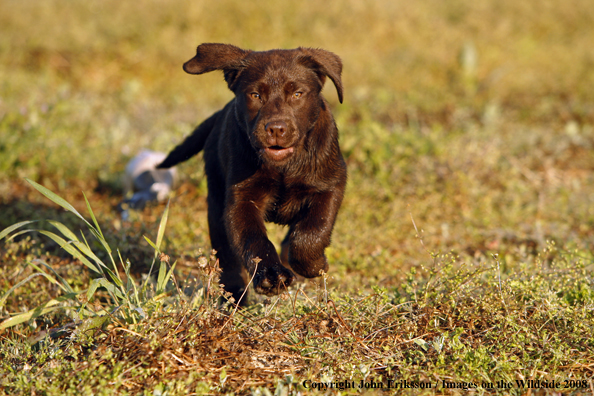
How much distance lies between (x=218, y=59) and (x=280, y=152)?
0.67 meters

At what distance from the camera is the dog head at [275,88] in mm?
2869

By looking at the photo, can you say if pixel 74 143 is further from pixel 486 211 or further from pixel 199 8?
pixel 199 8

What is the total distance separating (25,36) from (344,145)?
7.32m

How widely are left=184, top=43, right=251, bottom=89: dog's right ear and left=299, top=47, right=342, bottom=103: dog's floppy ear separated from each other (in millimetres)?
353

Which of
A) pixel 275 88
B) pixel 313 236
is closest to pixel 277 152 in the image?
pixel 275 88

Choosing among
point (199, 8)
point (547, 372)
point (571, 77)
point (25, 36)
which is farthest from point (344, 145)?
point (25, 36)

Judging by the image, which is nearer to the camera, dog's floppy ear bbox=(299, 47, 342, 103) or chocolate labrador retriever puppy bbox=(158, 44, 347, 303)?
chocolate labrador retriever puppy bbox=(158, 44, 347, 303)

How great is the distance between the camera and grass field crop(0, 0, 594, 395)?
2367 millimetres

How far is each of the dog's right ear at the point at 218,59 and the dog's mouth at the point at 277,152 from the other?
56 cm

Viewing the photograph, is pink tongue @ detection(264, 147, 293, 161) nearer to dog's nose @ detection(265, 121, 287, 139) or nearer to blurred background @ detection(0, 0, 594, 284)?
dog's nose @ detection(265, 121, 287, 139)

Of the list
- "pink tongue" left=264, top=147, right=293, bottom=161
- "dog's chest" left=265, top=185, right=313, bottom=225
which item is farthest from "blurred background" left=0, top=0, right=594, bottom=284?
"pink tongue" left=264, top=147, right=293, bottom=161

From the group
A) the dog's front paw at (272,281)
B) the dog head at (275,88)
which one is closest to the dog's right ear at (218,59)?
the dog head at (275,88)

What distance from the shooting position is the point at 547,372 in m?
2.40

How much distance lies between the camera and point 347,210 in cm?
498
